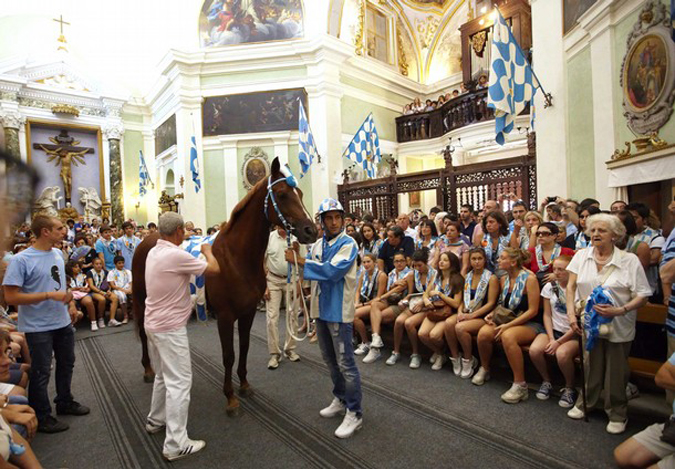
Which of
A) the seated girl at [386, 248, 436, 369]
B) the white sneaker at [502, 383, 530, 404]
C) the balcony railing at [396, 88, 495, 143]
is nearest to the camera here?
the white sneaker at [502, 383, 530, 404]

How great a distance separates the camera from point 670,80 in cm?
536

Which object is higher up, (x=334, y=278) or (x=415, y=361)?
(x=334, y=278)

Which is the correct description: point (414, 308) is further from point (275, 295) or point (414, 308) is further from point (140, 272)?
point (140, 272)

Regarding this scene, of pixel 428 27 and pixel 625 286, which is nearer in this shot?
pixel 625 286

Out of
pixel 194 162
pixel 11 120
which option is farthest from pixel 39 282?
pixel 11 120

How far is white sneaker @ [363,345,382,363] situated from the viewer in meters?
5.11

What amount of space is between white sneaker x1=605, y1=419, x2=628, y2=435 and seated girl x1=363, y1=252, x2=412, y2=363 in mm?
2637

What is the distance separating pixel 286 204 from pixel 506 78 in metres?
6.80

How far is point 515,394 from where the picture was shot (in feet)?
12.4

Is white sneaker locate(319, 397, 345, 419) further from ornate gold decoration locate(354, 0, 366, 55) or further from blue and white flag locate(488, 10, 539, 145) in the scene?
ornate gold decoration locate(354, 0, 366, 55)

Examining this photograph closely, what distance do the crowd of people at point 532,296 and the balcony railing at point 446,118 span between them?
9.80 m

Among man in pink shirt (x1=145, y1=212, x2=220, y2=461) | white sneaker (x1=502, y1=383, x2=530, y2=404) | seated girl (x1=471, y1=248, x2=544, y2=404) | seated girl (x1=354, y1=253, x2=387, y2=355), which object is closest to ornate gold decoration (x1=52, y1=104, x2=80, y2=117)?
seated girl (x1=354, y1=253, x2=387, y2=355)

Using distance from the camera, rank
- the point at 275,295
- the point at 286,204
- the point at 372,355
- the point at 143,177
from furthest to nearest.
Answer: the point at 143,177 < the point at 275,295 < the point at 372,355 < the point at 286,204

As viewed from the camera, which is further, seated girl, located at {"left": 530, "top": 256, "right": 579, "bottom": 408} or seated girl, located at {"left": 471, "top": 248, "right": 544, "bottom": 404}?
seated girl, located at {"left": 471, "top": 248, "right": 544, "bottom": 404}
